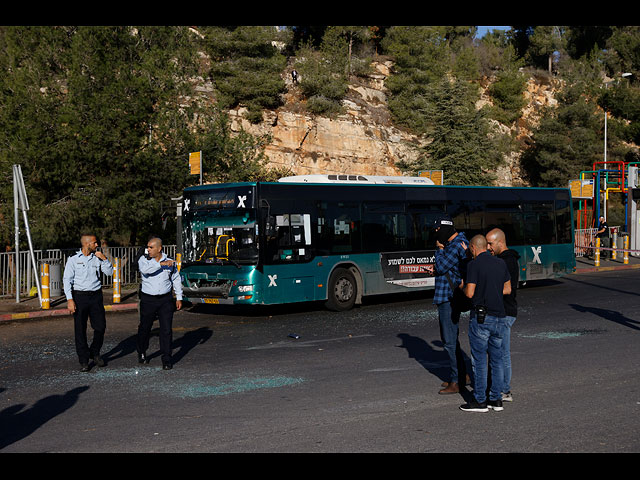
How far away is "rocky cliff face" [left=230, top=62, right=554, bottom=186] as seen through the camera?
47906mm

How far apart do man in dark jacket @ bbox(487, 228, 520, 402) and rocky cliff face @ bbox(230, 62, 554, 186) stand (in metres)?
39.2

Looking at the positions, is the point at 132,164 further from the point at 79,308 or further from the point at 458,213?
the point at 79,308

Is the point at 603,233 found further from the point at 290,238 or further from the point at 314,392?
the point at 314,392

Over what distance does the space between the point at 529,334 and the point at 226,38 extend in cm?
4134

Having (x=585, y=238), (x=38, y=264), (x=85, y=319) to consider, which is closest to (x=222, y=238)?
(x=85, y=319)

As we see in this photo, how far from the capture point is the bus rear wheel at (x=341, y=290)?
1661cm

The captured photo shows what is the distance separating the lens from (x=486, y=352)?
23.9 feet

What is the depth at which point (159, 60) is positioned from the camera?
2405 cm

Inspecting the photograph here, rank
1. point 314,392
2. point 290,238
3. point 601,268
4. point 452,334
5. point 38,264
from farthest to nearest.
→ point 601,268 → point 38,264 → point 290,238 → point 314,392 → point 452,334

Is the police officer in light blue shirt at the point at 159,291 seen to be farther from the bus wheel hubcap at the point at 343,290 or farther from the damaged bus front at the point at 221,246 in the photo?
the bus wheel hubcap at the point at 343,290

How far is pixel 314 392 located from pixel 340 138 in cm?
4250

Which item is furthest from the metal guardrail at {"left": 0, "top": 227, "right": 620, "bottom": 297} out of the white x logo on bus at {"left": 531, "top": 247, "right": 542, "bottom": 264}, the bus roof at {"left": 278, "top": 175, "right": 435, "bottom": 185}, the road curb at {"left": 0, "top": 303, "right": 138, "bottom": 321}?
the white x logo on bus at {"left": 531, "top": 247, "right": 542, "bottom": 264}

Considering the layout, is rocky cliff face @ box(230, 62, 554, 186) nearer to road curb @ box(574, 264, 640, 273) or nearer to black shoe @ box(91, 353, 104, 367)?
road curb @ box(574, 264, 640, 273)

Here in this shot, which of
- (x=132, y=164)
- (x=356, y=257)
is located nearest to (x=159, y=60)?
(x=132, y=164)
